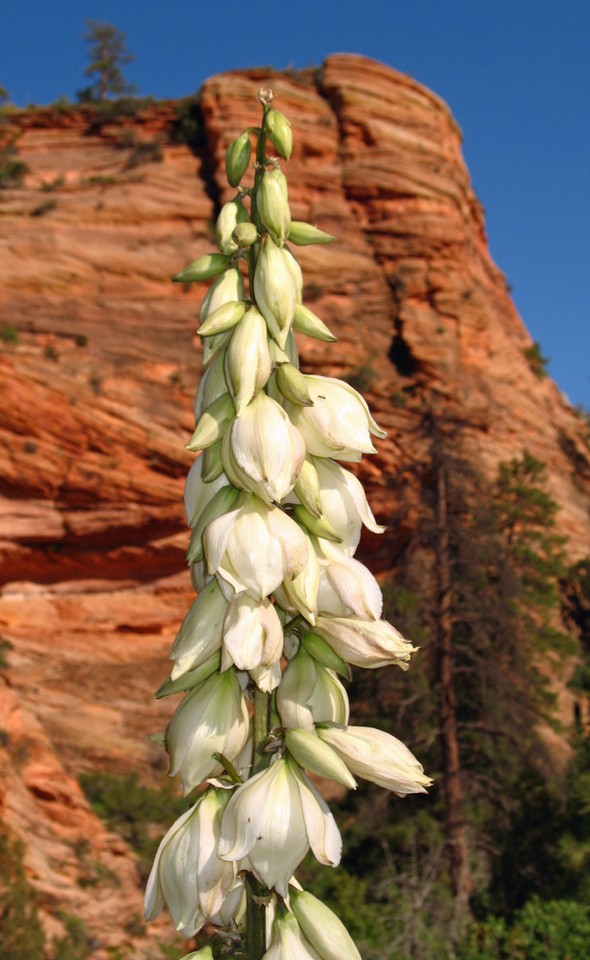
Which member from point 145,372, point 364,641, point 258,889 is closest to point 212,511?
point 364,641

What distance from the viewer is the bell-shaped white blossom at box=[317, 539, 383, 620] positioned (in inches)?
52.7

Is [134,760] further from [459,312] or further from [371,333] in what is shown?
[459,312]

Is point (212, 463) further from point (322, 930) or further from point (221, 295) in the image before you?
point (322, 930)

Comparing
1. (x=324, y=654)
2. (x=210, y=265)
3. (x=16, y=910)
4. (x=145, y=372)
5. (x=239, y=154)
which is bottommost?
(x=16, y=910)

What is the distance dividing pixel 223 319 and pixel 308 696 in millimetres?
593

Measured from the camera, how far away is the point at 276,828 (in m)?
1.22

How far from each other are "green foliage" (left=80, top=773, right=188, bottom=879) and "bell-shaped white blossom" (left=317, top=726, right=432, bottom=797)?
45.2 ft

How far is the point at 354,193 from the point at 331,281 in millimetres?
3845

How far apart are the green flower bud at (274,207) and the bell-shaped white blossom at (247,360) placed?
15 cm

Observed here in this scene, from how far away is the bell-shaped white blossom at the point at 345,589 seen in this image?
1.34 m

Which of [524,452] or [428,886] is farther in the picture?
[524,452]

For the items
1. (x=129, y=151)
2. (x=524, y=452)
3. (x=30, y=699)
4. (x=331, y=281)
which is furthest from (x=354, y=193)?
(x=30, y=699)

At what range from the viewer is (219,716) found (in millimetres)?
1329

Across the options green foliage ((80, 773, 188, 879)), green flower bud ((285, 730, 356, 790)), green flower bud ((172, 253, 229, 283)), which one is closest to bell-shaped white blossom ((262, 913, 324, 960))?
green flower bud ((285, 730, 356, 790))
